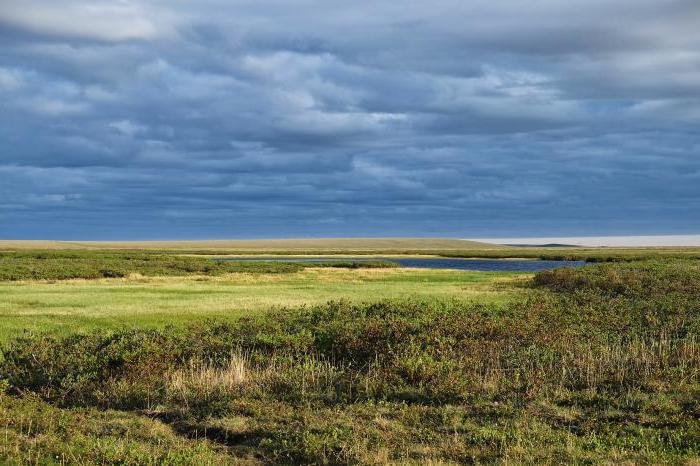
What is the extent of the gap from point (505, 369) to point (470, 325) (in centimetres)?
369

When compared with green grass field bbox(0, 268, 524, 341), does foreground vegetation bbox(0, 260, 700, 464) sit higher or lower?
higher

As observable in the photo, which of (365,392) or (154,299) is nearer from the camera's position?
(365,392)

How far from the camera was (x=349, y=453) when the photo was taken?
32.8 feet

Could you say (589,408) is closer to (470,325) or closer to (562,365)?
(562,365)

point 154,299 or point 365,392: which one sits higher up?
point 365,392

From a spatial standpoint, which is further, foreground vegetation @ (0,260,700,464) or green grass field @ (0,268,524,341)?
green grass field @ (0,268,524,341)

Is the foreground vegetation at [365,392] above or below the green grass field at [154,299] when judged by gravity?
above

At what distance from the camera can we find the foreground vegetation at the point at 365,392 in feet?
33.9

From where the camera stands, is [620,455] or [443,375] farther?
[443,375]

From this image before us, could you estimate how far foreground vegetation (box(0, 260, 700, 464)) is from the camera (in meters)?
10.3

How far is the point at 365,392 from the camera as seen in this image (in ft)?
46.3

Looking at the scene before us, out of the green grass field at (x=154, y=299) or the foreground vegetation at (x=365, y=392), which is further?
the green grass field at (x=154, y=299)

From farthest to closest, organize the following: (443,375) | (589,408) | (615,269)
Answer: (615,269), (443,375), (589,408)

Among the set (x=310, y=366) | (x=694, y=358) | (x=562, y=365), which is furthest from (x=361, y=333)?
(x=694, y=358)
